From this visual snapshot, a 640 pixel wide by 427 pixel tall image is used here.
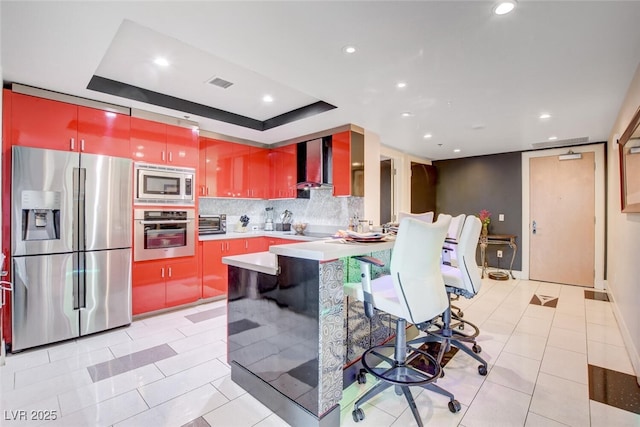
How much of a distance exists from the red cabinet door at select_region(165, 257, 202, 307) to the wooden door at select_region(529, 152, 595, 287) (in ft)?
18.4

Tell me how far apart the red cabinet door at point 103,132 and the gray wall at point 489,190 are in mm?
5782

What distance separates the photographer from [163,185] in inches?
140

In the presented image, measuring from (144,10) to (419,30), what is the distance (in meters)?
1.62

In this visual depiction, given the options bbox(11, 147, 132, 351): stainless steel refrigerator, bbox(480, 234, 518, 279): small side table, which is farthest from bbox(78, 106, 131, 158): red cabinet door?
bbox(480, 234, 518, 279): small side table

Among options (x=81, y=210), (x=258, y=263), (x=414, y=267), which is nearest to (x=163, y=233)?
(x=81, y=210)

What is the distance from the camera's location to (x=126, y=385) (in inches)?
85.4

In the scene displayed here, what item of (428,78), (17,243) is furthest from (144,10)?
(17,243)

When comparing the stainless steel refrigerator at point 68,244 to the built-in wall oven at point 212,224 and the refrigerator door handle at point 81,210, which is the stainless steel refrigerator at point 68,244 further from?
the built-in wall oven at point 212,224

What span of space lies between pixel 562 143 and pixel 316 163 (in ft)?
13.2

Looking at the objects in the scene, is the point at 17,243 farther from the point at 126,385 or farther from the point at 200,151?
the point at 200,151

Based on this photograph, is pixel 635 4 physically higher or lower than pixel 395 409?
higher

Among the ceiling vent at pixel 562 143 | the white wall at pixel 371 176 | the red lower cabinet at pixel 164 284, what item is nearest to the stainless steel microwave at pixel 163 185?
the red lower cabinet at pixel 164 284

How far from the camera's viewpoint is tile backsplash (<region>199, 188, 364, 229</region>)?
4500 mm

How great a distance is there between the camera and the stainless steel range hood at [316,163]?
14.3 feet
